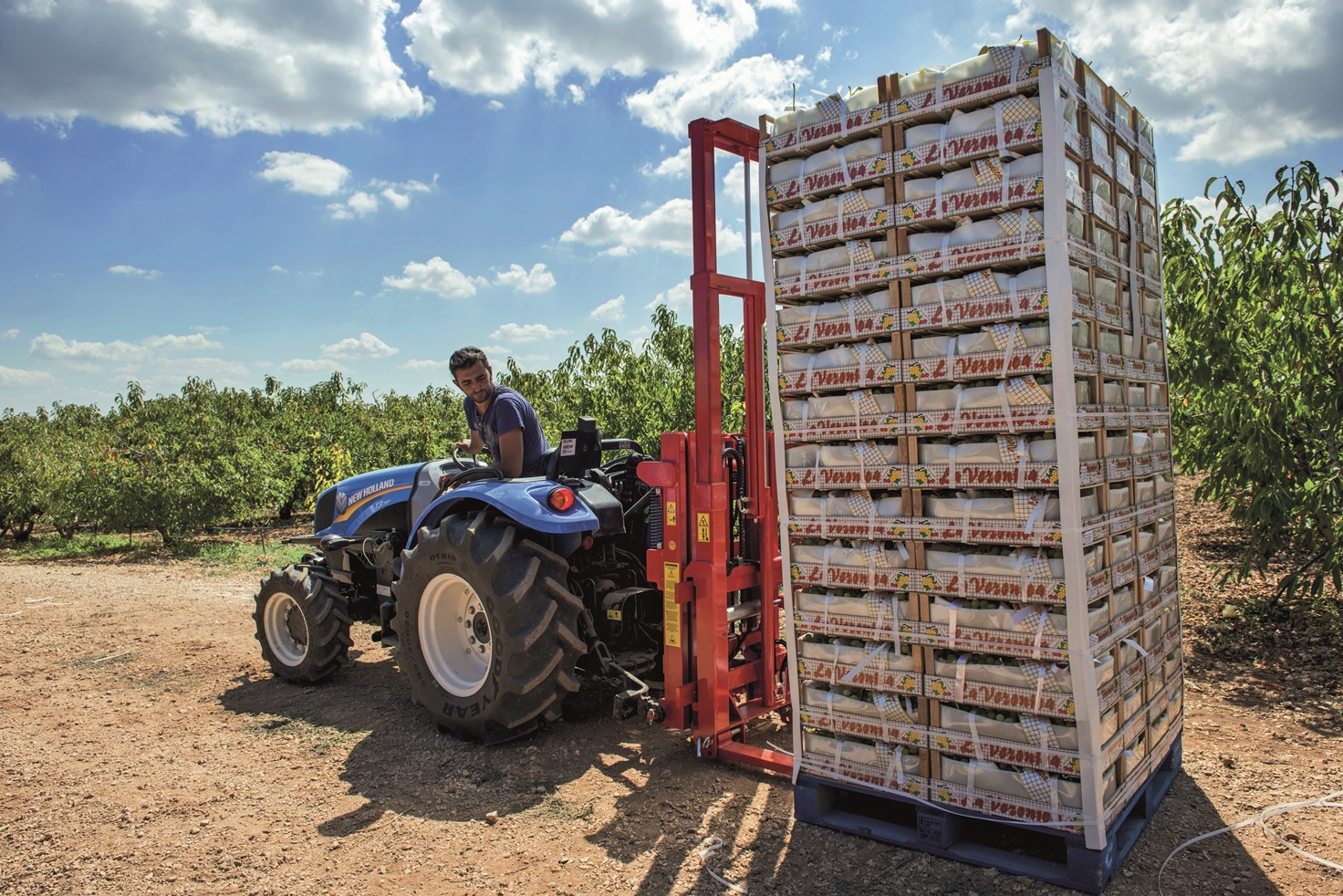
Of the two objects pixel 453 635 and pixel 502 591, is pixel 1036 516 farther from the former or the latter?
pixel 453 635

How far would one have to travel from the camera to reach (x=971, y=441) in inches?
134

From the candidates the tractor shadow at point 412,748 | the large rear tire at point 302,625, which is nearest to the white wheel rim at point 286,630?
the large rear tire at point 302,625

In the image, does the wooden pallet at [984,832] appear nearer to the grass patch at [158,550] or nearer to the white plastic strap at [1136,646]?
the white plastic strap at [1136,646]

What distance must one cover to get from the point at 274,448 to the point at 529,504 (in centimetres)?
1346

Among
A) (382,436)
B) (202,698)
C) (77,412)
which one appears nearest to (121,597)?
(202,698)

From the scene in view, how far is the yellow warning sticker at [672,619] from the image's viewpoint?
4.59m

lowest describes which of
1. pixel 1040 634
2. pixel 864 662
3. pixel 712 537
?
pixel 864 662

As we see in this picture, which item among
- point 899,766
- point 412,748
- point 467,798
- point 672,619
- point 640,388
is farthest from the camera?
point 640,388

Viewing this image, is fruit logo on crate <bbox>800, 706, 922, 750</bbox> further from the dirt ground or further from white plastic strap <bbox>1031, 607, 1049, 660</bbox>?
white plastic strap <bbox>1031, 607, 1049, 660</bbox>

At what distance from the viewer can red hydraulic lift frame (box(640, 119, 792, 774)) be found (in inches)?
174

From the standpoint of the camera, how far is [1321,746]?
4570 millimetres

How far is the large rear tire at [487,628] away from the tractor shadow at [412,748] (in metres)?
0.17

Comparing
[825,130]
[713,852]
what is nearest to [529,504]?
[713,852]

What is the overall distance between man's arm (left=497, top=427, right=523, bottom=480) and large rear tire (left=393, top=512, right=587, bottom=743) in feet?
1.22
